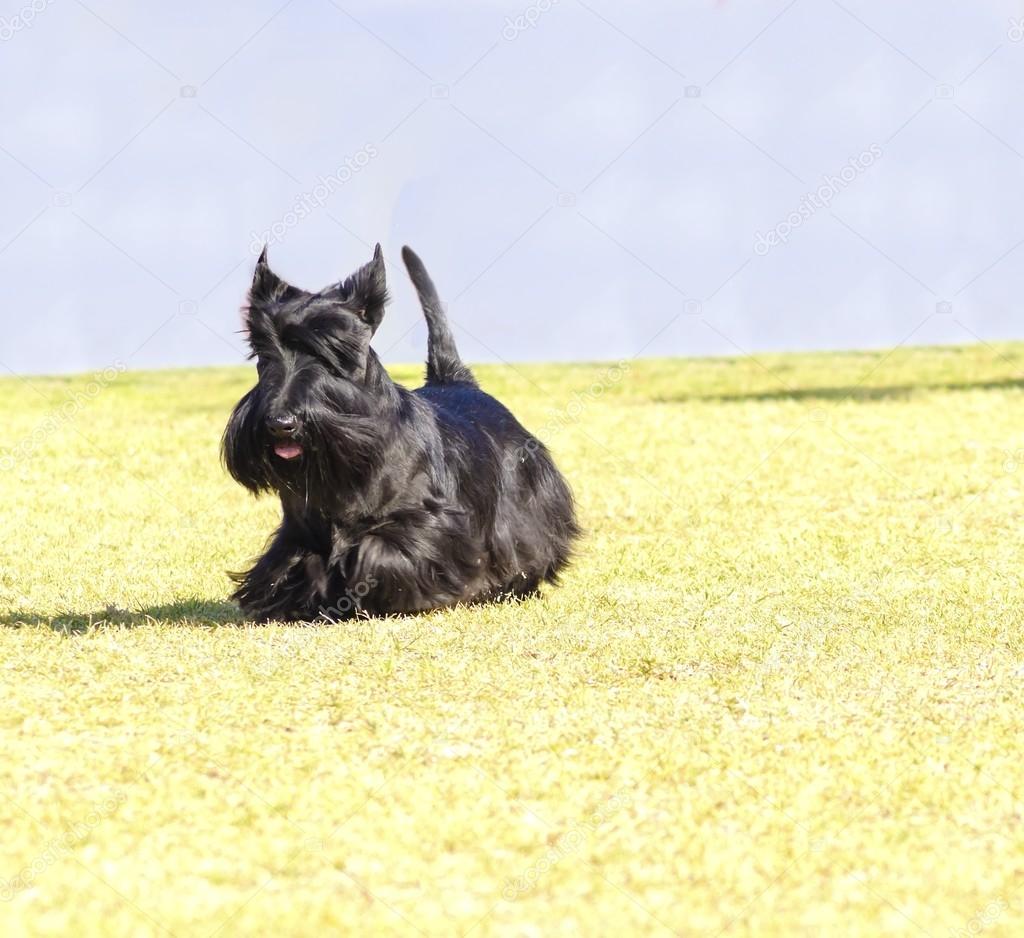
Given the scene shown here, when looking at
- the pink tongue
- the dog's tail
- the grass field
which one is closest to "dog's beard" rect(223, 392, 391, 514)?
the pink tongue

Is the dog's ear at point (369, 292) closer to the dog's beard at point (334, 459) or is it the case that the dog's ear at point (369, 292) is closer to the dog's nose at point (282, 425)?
the dog's beard at point (334, 459)

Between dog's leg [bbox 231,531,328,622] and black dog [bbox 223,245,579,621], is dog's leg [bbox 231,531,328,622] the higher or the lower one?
the lower one

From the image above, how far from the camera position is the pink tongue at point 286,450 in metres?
8.34

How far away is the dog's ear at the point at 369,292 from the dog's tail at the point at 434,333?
2.61 metres

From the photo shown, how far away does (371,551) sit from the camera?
30.1 feet

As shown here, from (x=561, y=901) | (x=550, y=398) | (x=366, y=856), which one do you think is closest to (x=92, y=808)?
(x=366, y=856)

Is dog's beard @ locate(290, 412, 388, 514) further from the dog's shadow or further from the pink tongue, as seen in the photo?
the dog's shadow

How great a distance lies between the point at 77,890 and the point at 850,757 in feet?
11.4

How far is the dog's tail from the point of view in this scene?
37.6 feet

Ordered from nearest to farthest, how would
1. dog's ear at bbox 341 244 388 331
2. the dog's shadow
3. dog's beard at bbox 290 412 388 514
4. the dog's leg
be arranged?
1. dog's beard at bbox 290 412 388 514
2. dog's ear at bbox 341 244 388 331
3. the dog's leg
4. the dog's shadow

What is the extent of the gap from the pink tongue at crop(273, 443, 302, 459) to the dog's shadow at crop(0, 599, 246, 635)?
156cm

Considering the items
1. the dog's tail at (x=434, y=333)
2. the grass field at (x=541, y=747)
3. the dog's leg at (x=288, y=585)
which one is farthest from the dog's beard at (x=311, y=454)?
the dog's tail at (x=434, y=333)

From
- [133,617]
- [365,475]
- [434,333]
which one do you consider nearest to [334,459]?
Answer: [365,475]

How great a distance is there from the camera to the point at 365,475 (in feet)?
29.1
